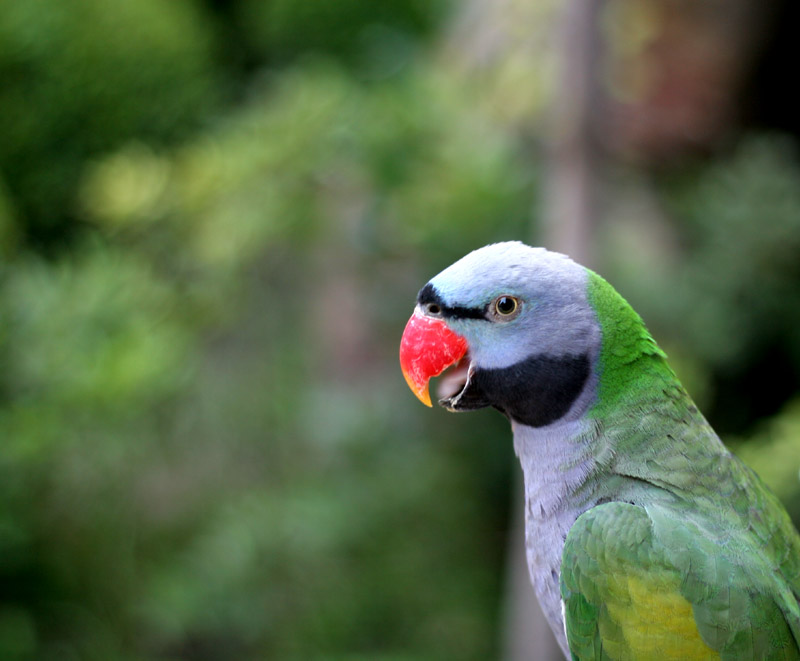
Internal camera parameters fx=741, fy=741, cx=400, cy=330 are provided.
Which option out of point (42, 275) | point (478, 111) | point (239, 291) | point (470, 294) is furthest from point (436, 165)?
point (470, 294)

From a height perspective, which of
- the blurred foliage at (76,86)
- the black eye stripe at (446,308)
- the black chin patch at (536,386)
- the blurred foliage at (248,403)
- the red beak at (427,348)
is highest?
the blurred foliage at (76,86)

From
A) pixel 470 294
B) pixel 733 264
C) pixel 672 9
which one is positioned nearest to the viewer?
pixel 470 294

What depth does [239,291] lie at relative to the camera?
1344 millimetres

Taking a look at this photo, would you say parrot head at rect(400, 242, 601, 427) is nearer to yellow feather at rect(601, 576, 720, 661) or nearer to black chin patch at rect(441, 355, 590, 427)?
black chin patch at rect(441, 355, 590, 427)

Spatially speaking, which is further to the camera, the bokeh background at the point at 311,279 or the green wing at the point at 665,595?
the bokeh background at the point at 311,279

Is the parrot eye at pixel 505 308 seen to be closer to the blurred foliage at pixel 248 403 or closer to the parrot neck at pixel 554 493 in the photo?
the parrot neck at pixel 554 493

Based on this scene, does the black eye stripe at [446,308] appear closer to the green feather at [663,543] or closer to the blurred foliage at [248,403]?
the green feather at [663,543]

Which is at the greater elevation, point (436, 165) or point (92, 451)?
point (436, 165)

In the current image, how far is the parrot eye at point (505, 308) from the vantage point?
678 millimetres

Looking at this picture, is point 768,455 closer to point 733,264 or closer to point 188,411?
point 733,264

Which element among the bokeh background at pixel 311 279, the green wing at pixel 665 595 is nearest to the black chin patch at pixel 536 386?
the green wing at pixel 665 595

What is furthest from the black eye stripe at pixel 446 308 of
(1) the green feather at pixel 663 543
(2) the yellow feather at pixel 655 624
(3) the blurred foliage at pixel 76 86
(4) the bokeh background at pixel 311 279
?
(3) the blurred foliage at pixel 76 86

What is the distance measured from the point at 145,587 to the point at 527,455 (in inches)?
31.6

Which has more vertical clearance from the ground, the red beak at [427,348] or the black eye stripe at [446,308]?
the black eye stripe at [446,308]
